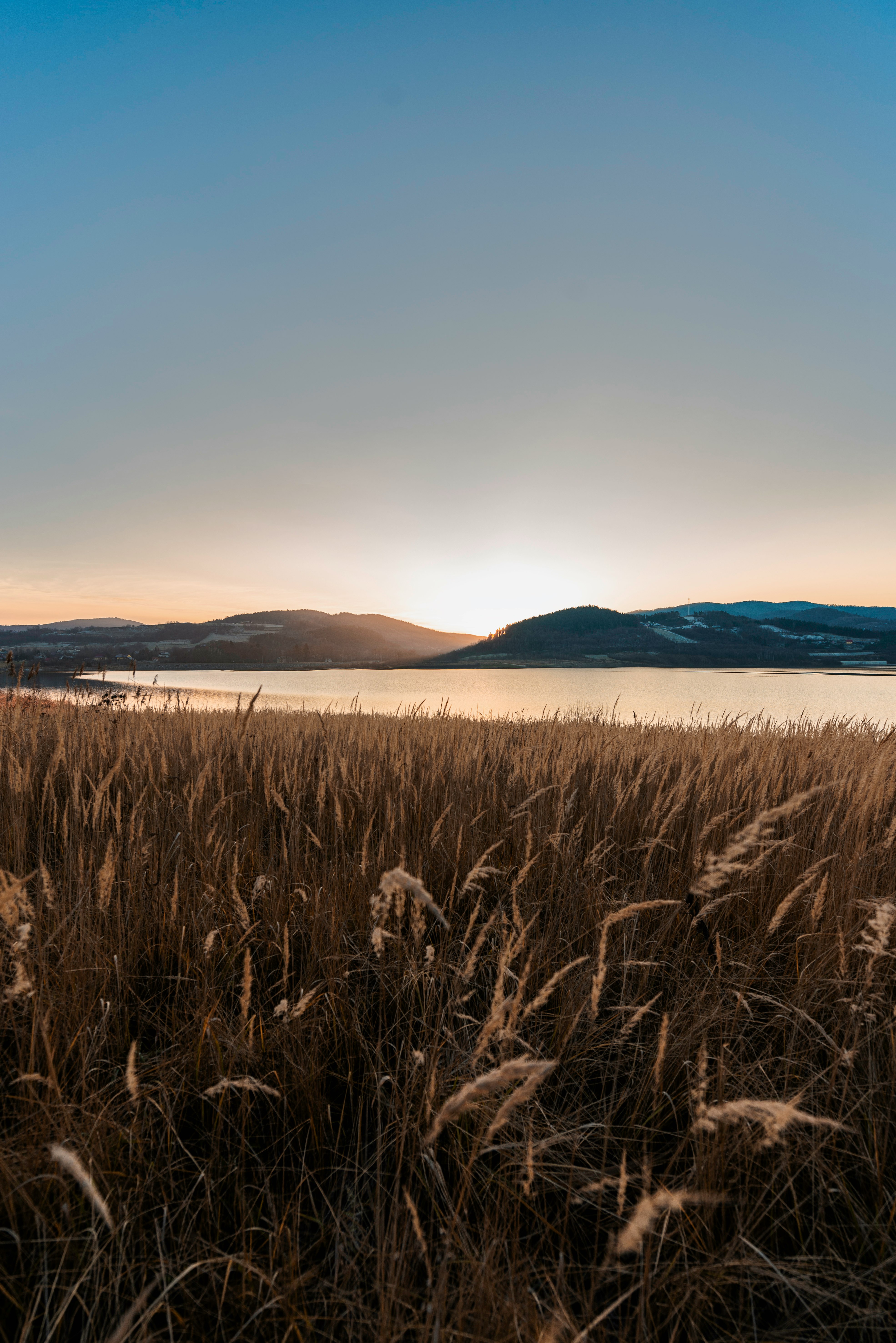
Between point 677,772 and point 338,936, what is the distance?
282 cm

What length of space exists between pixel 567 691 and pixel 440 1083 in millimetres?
40667

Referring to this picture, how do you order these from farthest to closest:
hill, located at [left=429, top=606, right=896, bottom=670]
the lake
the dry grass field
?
hill, located at [left=429, top=606, right=896, bottom=670], the lake, the dry grass field

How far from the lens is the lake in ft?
42.9

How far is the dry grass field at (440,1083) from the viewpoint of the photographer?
0.90 m

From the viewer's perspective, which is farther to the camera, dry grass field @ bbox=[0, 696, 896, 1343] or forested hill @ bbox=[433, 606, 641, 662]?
forested hill @ bbox=[433, 606, 641, 662]

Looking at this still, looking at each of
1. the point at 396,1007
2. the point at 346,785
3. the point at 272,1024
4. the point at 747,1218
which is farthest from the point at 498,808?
the point at 747,1218

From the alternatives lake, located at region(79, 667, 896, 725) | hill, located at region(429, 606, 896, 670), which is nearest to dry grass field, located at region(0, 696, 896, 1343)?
lake, located at region(79, 667, 896, 725)

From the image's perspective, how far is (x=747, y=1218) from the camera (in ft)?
3.49

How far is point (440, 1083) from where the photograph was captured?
1183 mm

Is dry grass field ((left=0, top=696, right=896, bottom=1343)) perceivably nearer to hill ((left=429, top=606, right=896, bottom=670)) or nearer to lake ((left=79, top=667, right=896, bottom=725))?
lake ((left=79, top=667, right=896, bottom=725))

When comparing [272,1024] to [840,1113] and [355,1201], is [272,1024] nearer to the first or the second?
[355,1201]

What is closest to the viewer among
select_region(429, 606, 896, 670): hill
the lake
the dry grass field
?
the dry grass field

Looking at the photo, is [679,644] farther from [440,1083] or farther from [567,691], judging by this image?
[440,1083]

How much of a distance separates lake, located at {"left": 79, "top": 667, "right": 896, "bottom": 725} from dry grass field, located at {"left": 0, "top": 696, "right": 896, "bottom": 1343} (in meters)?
2.17
